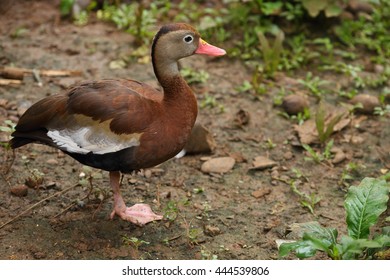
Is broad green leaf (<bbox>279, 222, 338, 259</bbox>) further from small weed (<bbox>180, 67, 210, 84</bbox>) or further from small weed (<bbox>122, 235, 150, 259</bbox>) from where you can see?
small weed (<bbox>180, 67, 210, 84</bbox>)

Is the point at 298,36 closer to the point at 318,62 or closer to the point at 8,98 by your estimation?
the point at 318,62

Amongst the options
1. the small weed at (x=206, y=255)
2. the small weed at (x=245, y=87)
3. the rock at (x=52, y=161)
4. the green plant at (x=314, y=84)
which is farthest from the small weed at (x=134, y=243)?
the green plant at (x=314, y=84)

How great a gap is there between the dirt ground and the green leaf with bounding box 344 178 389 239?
24.3 inches

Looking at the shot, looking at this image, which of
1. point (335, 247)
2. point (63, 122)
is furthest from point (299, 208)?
point (63, 122)

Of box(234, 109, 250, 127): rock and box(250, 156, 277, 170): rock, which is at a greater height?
box(234, 109, 250, 127): rock

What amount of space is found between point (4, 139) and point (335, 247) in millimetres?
2819

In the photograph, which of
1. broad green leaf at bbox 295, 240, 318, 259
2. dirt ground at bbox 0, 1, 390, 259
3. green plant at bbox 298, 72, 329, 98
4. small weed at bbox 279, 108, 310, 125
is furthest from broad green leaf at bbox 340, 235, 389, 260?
green plant at bbox 298, 72, 329, 98

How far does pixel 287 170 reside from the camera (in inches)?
204

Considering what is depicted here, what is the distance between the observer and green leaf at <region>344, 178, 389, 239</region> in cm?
383

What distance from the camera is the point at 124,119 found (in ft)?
13.6

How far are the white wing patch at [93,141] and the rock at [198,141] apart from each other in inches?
43.8

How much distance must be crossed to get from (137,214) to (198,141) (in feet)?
3.27

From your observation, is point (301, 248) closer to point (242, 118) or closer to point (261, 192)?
point (261, 192)

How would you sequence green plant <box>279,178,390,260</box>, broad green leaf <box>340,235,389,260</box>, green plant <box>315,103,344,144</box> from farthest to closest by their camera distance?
green plant <box>315,103,344,144</box>, green plant <box>279,178,390,260</box>, broad green leaf <box>340,235,389,260</box>
